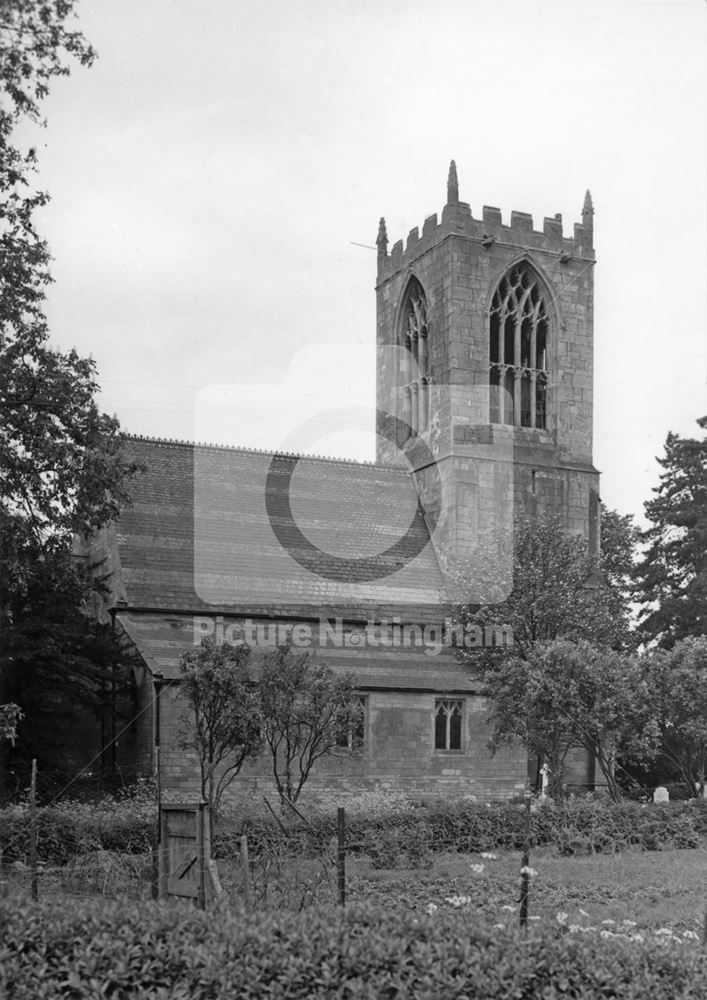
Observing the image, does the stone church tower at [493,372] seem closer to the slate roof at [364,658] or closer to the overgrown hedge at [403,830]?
the slate roof at [364,658]

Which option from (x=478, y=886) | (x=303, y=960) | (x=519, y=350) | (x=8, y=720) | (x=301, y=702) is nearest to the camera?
(x=303, y=960)

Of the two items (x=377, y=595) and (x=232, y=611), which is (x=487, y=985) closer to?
(x=232, y=611)

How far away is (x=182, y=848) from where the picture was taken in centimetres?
1759

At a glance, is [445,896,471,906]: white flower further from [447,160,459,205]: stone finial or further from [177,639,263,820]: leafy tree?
[447,160,459,205]: stone finial

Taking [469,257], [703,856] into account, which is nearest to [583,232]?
[469,257]

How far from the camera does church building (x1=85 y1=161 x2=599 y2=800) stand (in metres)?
37.8

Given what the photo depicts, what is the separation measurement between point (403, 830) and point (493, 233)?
2846 cm

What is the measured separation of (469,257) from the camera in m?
47.3

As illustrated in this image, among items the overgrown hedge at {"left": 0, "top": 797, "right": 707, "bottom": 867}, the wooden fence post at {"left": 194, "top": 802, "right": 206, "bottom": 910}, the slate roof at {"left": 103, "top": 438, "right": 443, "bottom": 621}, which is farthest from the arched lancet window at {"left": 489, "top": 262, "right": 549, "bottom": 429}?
the wooden fence post at {"left": 194, "top": 802, "right": 206, "bottom": 910}

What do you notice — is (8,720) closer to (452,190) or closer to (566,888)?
(566,888)

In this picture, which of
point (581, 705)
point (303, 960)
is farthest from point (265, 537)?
point (303, 960)

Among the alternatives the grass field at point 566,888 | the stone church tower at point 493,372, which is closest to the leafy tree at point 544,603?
the stone church tower at point 493,372

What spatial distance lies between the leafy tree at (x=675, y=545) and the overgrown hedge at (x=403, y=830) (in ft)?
90.1

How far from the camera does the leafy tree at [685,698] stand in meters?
35.6
